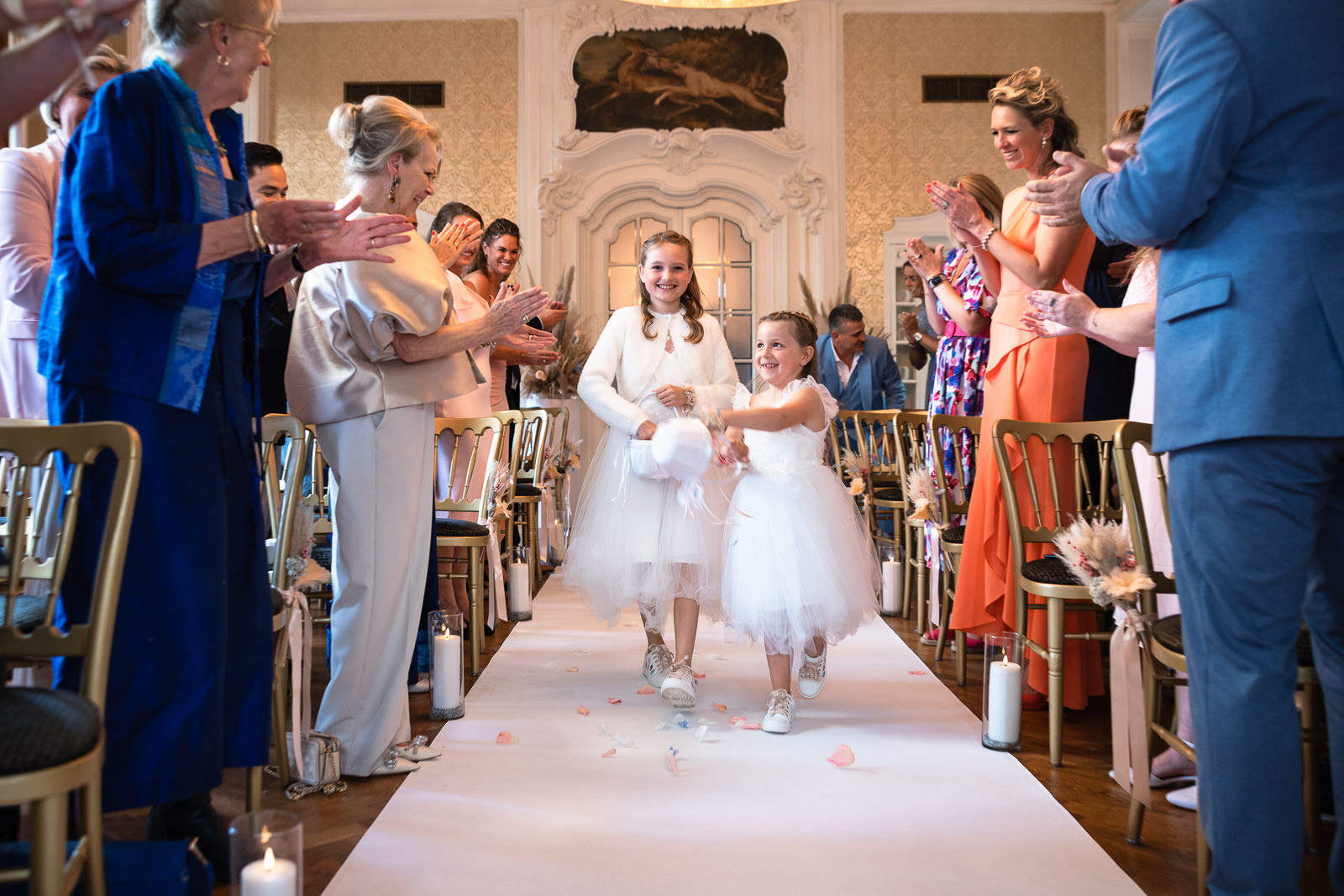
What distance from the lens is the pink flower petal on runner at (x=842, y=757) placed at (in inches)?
112

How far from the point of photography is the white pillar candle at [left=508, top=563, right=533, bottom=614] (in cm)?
488

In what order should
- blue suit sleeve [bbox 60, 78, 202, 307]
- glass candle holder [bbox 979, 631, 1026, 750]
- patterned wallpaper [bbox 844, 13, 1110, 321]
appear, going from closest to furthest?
blue suit sleeve [bbox 60, 78, 202, 307] < glass candle holder [bbox 979, 631, 1026, 750] < patterned wallpaper [bbox 844, 13, 1110, 321]

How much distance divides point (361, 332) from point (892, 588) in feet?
11.0

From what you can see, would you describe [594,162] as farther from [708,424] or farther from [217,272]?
[217,272]

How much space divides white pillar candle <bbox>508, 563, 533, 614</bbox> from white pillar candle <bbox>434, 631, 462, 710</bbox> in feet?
5.18

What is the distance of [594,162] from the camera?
9.62m

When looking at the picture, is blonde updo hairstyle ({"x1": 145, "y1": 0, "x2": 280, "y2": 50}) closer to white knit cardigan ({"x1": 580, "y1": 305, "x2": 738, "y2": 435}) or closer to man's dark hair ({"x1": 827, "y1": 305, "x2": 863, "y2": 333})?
white knit cardigan ({"x1": 580, "y1": 305, "x2": 738, "y2": 435})

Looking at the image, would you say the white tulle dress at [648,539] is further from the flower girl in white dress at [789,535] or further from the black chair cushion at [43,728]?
the black chair cushion at [43,728]

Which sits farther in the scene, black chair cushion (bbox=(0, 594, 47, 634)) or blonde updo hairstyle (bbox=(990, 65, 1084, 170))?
blonde updo hairstyle (bbox=(990, 65, 1084, 170))

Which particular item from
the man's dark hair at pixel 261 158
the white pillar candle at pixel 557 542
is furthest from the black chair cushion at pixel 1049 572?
the white pillar candle at pixel 557 542

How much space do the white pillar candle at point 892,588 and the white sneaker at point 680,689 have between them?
79.7 inches

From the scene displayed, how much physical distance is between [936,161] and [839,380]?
3284mm

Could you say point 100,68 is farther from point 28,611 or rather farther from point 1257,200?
point 1257,200

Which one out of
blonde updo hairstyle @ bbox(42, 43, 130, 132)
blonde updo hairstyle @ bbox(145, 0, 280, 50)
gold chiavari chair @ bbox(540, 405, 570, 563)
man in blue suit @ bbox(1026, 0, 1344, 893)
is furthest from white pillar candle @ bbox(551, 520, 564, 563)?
man in blue suit @ bbox(1026, 0, 1344, 893)
